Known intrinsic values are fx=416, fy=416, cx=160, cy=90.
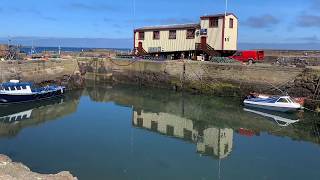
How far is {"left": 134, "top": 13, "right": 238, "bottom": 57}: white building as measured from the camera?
39.9 meters

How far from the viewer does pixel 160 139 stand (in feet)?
74.0

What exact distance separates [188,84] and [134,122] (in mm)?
12302

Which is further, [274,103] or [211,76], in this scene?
[211,76]

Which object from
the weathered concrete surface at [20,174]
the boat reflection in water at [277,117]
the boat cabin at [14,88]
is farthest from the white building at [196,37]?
the weathered concrete surface at [20,174]

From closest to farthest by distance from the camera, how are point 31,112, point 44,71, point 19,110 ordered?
point 31,112
point 19,110
point 44,71

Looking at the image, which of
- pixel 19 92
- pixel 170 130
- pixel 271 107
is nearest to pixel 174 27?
pixel 271 107

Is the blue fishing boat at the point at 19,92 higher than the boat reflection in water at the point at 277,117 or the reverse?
higher

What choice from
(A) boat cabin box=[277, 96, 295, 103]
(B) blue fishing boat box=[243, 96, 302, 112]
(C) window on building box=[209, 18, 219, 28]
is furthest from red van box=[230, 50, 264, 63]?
(A) boat cabin box=[277, 96, 295, 103]

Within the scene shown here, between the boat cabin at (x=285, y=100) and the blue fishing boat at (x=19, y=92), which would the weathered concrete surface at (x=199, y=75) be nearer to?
the boat cabin at (x=285, y=100)

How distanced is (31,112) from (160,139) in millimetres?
10996

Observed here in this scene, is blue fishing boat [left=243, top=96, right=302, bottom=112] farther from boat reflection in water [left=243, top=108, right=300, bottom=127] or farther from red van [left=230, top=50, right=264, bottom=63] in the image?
red van [left=230, top=50, right=264, bottom=63]

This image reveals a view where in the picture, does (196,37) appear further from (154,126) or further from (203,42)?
(154,126)

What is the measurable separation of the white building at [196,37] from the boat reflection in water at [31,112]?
41.8 feet

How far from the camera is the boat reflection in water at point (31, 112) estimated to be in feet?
80.2
